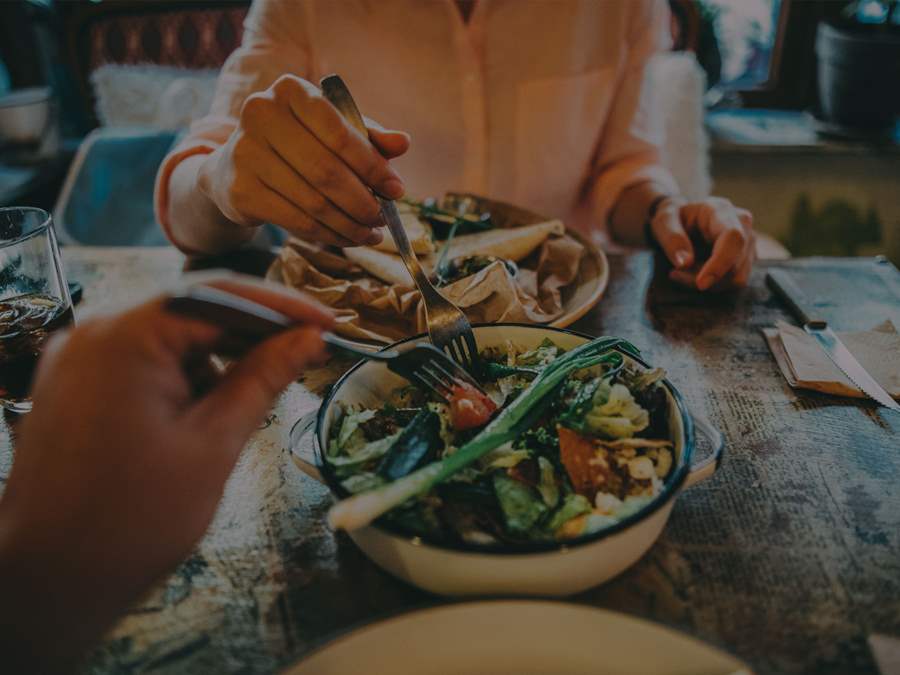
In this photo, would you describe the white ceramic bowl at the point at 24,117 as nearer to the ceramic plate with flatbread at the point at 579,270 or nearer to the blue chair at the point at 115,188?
the blue chair at the point at 115,188

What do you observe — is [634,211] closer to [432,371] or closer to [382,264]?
[382,264]

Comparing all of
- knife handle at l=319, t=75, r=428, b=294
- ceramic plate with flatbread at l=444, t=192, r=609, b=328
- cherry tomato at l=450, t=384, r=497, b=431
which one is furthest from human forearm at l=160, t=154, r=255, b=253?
cherry tomato at l=450, t=384, r=497, b=431

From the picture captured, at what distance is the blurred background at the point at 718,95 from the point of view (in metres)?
2.88

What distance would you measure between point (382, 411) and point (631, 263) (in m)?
0.84

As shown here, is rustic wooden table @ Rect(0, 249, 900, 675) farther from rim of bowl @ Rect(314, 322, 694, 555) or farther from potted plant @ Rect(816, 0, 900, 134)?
potted plant @ Rect(816, 0, 900, 134)

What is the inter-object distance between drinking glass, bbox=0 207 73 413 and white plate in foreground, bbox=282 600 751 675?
720 mm

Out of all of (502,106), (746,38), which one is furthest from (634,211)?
(746,38)

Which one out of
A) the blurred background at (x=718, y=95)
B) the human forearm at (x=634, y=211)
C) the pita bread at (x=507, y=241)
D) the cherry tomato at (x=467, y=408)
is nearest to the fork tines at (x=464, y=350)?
the cherry tomato at (x=467, y=408)

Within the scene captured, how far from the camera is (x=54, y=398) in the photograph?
0.50 m

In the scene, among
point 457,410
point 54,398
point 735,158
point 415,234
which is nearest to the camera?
point 54,398

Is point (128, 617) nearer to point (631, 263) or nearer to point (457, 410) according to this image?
point (457, 410)

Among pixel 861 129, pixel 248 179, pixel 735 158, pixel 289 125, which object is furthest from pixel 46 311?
pixel 861 129

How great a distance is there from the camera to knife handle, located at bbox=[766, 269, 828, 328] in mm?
1197

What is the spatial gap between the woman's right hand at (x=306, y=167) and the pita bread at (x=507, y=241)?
29 cm
